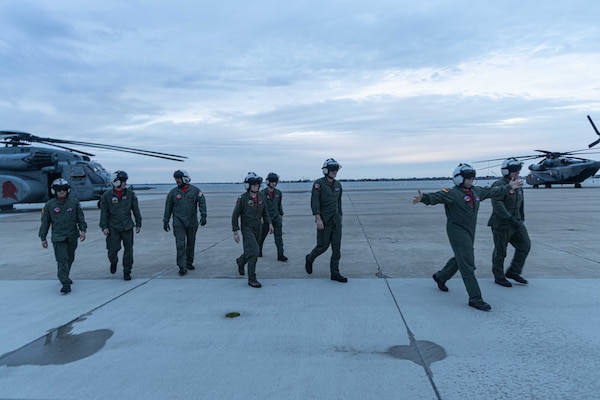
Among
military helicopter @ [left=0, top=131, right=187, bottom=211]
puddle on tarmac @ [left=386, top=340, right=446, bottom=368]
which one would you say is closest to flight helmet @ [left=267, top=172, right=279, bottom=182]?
puddle on tarmac @ [left=386, top=340, right=446, bottom=368]

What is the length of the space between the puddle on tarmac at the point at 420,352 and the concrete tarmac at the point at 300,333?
2 cm

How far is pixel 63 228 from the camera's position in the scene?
589 centimetres

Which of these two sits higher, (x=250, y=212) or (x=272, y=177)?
(x=272, y=177)

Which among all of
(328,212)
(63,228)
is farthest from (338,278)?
(63,228)

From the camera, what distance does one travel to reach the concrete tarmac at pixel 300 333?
3051 millimetres

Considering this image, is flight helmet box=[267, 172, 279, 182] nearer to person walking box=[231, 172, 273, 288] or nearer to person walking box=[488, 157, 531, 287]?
person walking box=[231, 172, 273, 288]

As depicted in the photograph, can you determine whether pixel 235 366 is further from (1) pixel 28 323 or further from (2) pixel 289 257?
(2) pixel 289 257

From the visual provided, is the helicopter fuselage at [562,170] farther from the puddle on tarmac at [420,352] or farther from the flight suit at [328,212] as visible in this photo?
the puddle on tarmac at [420,352]

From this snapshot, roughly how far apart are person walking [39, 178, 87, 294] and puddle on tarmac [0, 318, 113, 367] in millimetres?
1763

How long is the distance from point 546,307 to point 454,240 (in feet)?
4.24

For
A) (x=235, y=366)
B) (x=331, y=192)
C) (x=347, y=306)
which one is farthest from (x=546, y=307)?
(x=235, y=366)

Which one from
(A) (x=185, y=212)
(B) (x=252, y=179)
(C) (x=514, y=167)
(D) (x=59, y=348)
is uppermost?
(C) (x=514, y=167)

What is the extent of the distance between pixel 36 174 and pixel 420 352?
22.3m

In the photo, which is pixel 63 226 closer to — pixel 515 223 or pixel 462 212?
pixel 462 212
